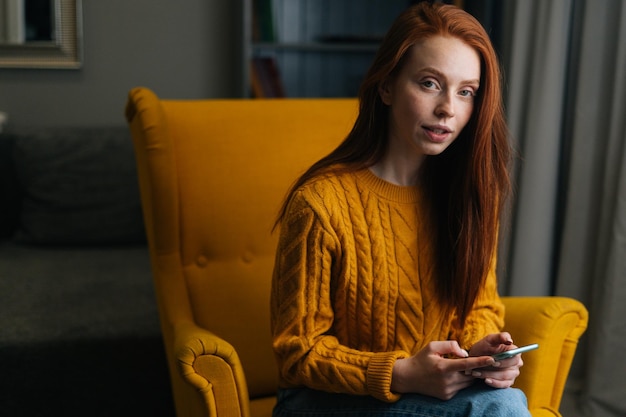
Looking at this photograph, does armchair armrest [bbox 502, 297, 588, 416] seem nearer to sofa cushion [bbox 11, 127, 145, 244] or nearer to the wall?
sofa cushion [bbox 11, 127, 145, 244]

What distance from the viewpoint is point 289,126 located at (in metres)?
1.81

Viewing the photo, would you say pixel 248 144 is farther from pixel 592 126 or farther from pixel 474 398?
pixel 592 126

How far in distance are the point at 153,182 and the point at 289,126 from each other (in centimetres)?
34

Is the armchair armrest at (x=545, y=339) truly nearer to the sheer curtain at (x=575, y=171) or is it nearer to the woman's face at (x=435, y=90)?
the woman's face at (x=435, y=90)

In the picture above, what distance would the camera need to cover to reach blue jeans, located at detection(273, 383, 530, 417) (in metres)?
1.16

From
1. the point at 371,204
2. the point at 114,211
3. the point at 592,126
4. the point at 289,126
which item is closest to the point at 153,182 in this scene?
the point at 289,126

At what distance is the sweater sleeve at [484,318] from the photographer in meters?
1.39

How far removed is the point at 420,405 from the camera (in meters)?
1.18

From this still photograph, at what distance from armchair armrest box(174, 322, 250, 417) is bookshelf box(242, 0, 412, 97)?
6.15ft

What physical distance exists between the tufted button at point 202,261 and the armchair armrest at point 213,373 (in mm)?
416

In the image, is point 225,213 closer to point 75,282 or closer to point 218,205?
point 218,205

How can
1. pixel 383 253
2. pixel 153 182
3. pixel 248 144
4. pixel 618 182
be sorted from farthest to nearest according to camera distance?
1. pixel 618 182
2. pixel 248 144
3. pixel 153 182
4. pixel 383 253

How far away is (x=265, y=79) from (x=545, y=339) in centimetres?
184

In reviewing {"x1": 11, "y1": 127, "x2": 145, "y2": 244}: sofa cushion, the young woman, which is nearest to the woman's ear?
the young woman
